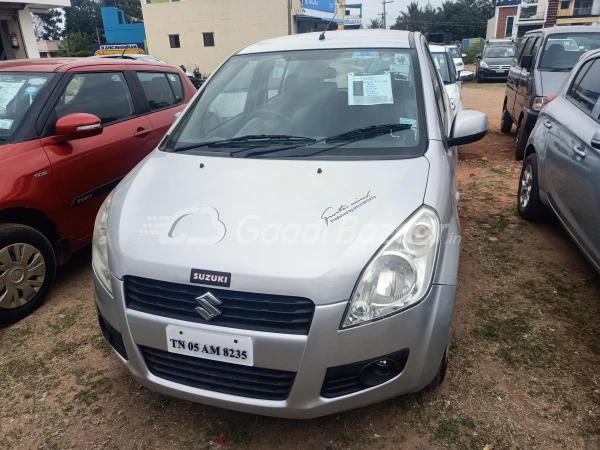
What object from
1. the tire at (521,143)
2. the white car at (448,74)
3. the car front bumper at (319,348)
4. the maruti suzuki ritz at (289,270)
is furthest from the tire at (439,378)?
the white car at (448,74)

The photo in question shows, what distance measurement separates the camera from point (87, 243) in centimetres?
371

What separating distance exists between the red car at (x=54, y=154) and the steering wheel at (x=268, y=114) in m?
1.27

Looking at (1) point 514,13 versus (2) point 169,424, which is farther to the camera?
(1) point 514,13

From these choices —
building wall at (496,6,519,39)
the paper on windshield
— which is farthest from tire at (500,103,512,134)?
building wall at (496,6,519,39)

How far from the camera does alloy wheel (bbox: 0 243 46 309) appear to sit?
3.02m

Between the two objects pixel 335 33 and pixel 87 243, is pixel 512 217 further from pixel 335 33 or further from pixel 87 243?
pixel 87 243

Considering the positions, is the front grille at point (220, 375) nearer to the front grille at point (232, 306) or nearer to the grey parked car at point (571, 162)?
the front grille at point (232, 306)

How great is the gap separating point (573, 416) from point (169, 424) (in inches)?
76.1

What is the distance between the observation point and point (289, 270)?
1.81 m

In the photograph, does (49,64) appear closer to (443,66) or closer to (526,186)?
(526,186)

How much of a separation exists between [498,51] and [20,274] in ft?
67.6

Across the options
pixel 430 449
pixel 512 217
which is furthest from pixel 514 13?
pixel 430 449
